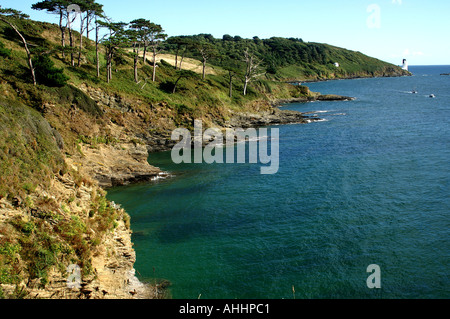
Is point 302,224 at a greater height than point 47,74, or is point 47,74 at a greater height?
point 47,74

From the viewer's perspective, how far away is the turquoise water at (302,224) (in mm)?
22672

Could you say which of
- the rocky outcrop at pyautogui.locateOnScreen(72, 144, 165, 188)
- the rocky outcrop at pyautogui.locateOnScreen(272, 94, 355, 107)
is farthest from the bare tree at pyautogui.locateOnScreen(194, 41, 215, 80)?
the rocky outcrop at pyautogui.locateOnScreen(72, 144, 165, 188)

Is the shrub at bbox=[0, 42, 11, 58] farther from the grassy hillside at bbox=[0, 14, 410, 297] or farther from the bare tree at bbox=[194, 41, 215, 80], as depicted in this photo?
the bare tree at bbox=[194, 41, 215, 80]

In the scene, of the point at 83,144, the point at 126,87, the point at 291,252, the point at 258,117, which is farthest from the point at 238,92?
the point at 291,252

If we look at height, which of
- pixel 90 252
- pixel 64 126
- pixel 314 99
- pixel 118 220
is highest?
pixel 314 99

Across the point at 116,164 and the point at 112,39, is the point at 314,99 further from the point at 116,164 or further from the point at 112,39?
the point at 116,164

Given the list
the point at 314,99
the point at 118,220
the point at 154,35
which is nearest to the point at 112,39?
the point at 154,35

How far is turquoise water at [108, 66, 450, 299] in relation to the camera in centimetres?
2267

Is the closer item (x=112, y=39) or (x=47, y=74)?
(x=47, y=74)

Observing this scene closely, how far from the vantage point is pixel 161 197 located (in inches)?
1524

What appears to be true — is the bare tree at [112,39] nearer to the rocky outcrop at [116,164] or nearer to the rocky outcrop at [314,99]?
the rocky outcrop at [116,164]

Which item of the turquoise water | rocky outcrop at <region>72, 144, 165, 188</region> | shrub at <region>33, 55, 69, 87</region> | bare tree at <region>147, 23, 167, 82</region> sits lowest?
the turquoise water

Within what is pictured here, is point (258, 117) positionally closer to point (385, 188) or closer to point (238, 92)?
point (238, 92)

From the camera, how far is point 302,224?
101ft
